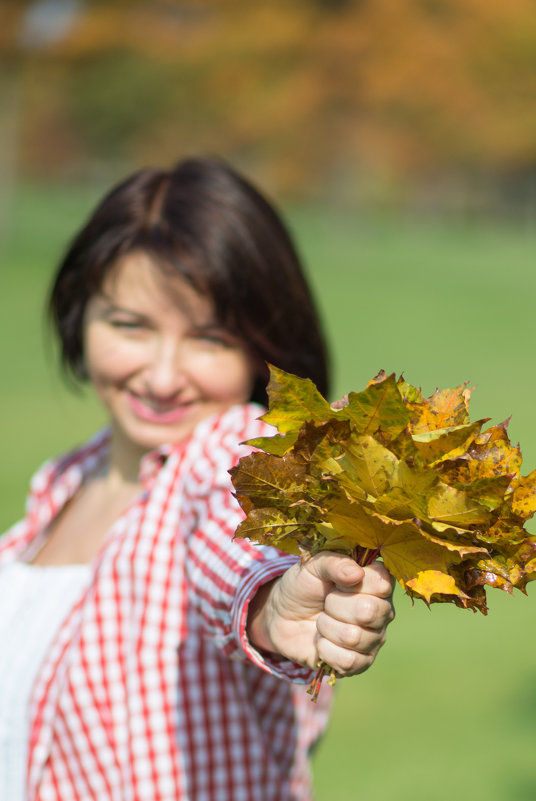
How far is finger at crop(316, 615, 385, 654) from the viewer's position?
1265 mm

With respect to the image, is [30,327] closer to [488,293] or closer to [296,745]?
[488,293]

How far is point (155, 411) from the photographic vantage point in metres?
2.17

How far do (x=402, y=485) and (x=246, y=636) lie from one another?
43 cm

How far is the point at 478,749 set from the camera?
12.2ft

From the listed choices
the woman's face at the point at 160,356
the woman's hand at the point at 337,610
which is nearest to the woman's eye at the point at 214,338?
the woman's face at the point at 160,356

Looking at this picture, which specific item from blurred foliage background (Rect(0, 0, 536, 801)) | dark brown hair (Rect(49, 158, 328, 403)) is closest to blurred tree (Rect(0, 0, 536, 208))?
blurred foliage background (Rect(0, 0, 536, 801))

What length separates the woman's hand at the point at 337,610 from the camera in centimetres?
126

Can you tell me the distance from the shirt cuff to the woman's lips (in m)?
0.73

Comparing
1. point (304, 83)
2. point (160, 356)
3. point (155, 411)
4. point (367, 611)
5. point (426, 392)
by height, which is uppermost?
point (304, 83)

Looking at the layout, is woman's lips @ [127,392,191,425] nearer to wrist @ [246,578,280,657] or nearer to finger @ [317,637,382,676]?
wrist @ [246,578,280,657]

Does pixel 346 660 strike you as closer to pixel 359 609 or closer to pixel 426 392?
pixel 359 609

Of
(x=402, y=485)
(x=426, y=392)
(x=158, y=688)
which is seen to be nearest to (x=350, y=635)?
(x=402, y=485)

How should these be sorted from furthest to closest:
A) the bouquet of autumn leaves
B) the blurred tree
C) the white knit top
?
the blurred tree, the white knit top, the bouquet of autumn leaves

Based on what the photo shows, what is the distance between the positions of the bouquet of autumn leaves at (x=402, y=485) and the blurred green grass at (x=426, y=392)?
8.03ft
